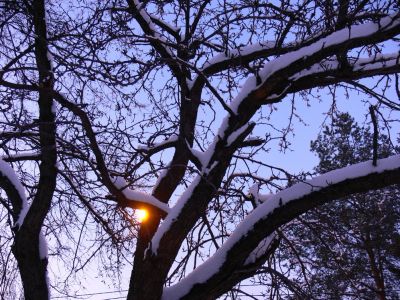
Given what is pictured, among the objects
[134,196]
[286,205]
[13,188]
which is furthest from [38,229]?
[286,205]

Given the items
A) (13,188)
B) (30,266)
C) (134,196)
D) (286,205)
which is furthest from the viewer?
(13,188)

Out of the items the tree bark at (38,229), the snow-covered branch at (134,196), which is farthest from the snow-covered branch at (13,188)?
the snow-covered branch at (134,196)

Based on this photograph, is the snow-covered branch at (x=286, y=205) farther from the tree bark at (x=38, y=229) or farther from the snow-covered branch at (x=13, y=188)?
the snow-covered branch at (x=13, y=188)

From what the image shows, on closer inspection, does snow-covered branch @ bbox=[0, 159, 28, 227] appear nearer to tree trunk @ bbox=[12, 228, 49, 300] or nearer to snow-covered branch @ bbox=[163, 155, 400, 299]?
tree trunk @ bbox=[12, 228, 49, 300]

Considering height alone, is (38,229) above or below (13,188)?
below

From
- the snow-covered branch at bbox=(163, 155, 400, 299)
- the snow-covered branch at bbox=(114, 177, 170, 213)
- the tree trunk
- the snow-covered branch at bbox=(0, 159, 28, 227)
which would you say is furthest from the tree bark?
the snow-covered branch at bbox=(163, 155, 400, 299)

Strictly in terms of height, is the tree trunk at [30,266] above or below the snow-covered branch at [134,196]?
below

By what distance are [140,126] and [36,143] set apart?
1.19m

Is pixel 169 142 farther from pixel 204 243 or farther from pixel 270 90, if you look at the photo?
pixel 270 90

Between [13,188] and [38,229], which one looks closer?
[38,229]

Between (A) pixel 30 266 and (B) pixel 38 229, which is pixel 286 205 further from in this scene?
(A) pixel 30 266

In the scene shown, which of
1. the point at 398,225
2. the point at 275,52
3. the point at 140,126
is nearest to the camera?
the point at 275,52

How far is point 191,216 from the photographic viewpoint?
386 centimetres

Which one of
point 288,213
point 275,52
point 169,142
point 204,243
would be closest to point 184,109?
point 169,142
